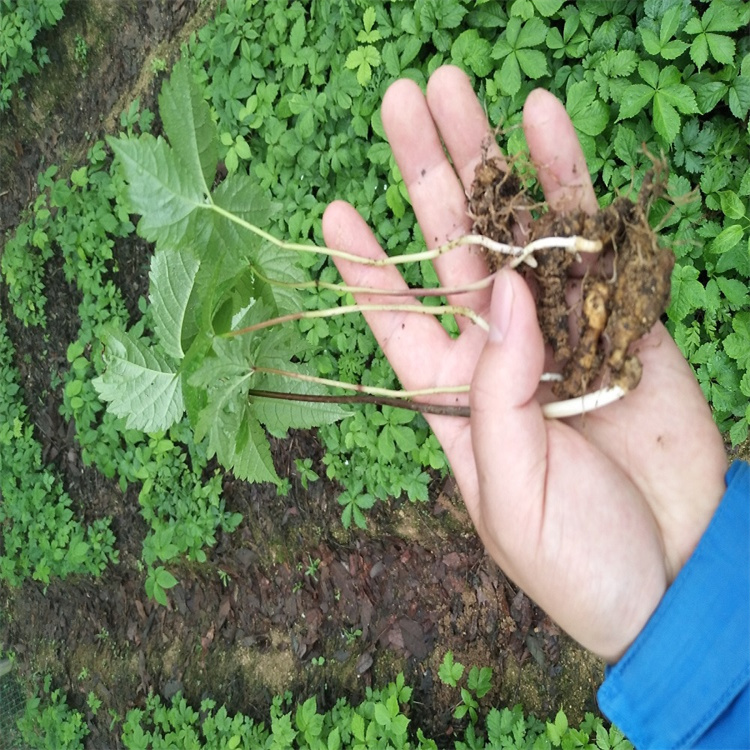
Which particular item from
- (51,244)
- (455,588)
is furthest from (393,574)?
(51,244)

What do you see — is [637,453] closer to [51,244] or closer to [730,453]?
[730,453]

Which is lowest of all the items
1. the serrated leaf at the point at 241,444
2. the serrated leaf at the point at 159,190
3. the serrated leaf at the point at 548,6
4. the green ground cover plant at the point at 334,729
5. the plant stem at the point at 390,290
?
the green ground cover plant at the point at 334,729

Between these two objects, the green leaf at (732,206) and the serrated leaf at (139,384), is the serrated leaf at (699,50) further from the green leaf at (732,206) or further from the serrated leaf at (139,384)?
the serrated leaf at (139,384)

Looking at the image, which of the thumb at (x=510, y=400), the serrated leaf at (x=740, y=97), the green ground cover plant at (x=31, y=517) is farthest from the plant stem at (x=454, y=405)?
the green ground cover plant at (x=31, y=517)

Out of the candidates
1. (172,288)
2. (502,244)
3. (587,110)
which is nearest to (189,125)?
(172,288)

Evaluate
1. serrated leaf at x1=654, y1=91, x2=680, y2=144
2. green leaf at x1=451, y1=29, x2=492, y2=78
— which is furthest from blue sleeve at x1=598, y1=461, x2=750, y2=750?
green leaf at x1=451, y1=29, x2=492, y2=78

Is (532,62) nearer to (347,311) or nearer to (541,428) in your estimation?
(347,311)
